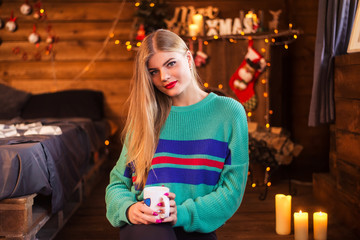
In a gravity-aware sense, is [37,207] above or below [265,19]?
below

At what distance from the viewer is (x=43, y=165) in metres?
2.39

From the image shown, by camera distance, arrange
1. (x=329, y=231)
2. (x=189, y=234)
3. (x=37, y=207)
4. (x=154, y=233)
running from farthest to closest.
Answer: (x=329, y=231)
(x=37, y=207)
(x=189, y=234)
(x=154, y=233)

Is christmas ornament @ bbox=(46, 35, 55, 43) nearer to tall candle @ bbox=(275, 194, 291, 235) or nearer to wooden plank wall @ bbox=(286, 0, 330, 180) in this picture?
wooden plank wall @ bbox=(286, 0, 330, 180)

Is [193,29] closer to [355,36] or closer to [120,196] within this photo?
[355,36]

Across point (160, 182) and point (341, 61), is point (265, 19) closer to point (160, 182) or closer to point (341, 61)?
point (341, 61)

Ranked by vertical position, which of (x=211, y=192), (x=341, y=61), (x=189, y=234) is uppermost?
(x=341, y=61)

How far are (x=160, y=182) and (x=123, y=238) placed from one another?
0.22m

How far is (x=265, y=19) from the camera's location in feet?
14.9

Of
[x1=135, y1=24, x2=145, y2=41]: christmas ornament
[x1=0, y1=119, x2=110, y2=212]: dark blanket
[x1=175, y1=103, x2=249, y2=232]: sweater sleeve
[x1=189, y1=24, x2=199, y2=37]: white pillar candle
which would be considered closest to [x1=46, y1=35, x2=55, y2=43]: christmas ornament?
[x1=135, y1=24, x2=145, y2=41]: christmas ornament

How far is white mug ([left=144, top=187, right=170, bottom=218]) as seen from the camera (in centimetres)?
126

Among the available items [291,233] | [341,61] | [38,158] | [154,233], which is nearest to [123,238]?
[154,233]

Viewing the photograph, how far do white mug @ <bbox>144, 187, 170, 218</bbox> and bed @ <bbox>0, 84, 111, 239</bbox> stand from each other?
1.12 meters

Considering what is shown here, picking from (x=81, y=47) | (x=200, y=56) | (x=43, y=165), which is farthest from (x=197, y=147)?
(x=81, y=47)

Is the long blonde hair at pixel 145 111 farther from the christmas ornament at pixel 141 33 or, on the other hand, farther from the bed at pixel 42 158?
the christmas ornament at pixel 141 33
